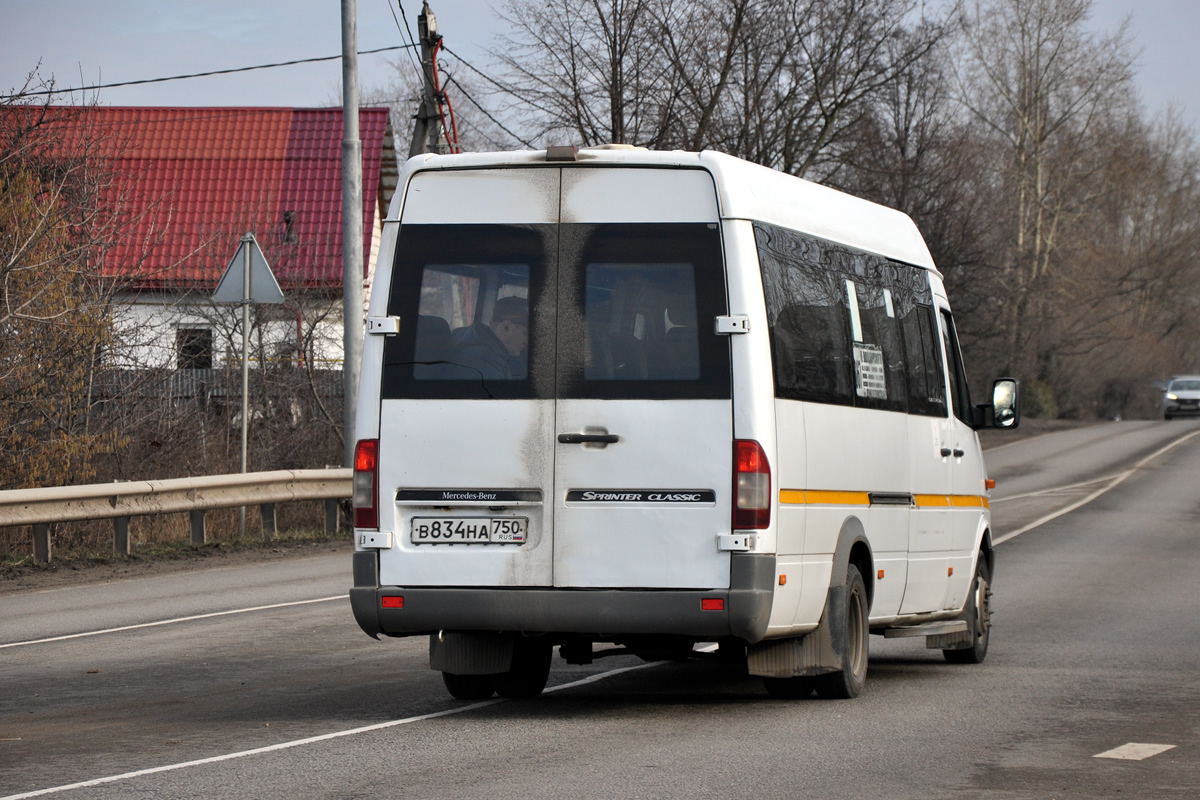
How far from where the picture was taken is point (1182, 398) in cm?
6644

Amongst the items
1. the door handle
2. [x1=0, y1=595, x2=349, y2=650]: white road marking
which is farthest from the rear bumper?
[x1=0, y1=595, x2=349, y2=650]: white road marking

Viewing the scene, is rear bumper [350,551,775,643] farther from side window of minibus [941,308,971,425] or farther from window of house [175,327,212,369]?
window of house [175,327,212,369]

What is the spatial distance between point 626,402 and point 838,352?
1474mm

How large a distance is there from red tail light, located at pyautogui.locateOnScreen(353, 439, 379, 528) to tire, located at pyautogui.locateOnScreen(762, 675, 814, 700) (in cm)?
245

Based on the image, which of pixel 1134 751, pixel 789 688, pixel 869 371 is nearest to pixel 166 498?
pixel 789 688

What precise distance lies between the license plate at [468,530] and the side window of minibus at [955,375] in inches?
155

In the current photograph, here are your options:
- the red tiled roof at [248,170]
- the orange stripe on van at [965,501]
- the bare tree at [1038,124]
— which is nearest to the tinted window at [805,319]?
the orange stripe on van at [965,501]

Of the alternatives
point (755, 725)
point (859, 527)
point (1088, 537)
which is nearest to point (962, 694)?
point (859, 527)

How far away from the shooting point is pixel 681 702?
28.2ft

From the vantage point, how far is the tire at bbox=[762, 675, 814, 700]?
28.3 ft

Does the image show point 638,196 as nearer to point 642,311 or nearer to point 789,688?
point 642,311

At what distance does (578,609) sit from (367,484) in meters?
1.16

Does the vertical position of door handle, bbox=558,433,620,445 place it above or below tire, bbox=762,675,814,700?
above

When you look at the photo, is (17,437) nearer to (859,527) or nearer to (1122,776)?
(859,527)
